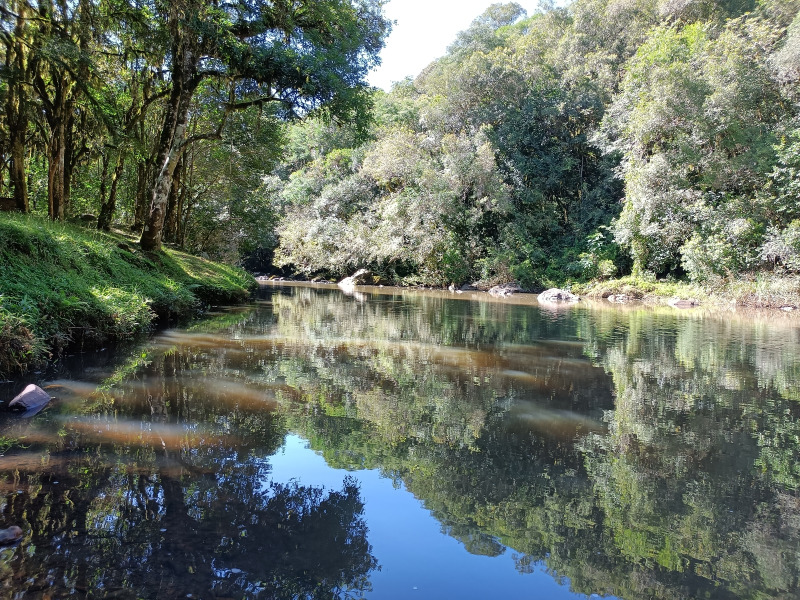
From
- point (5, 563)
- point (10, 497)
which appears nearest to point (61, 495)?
point (10, 497)

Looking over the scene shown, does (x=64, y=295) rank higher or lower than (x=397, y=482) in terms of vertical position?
higher

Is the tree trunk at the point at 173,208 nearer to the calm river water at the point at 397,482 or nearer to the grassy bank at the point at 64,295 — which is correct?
the grassy bank at the point at 64,295

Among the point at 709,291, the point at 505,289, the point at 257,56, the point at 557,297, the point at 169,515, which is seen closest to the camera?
Result: the point at 169,515

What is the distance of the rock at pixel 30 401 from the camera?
4.46 metres

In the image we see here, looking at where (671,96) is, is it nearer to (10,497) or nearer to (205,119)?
(205,119)

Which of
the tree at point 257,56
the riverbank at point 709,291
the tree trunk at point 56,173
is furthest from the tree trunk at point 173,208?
the riverbank at point 709,291

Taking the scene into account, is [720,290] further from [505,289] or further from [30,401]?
[30,401]

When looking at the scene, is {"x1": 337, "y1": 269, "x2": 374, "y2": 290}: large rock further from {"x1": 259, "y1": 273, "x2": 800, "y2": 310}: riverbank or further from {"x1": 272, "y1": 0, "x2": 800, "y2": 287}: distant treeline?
{"x1": 259, "y1": 273, "x2": 800, "y2": 310}: riverbank

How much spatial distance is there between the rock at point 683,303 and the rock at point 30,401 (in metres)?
20.4

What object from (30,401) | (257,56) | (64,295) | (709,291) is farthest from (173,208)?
(709,291)

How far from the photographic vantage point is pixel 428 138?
3098 centimetres

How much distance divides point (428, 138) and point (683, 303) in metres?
17.4

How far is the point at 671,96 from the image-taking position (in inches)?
866

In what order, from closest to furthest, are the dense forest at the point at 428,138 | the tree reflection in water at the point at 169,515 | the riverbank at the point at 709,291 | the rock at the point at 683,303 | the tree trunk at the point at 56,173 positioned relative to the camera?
1. the tree reflection in water at the point at 169,515
2. the dense forest at the point at 428,138
3. the tree trunk at the point at 56,173
4. the riverbank at the point at 709,291
5. the rock at the point at 683,303
